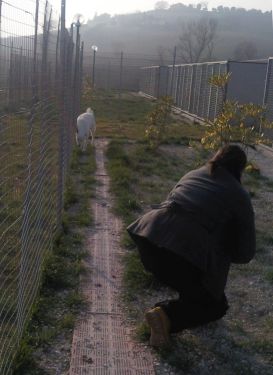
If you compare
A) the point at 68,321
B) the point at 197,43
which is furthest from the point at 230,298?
the point at 197,43

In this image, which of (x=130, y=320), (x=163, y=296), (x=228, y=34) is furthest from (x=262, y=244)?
(x=228, y=34)

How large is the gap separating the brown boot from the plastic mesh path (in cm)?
10

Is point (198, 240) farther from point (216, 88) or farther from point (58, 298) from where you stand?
point (216, 88)

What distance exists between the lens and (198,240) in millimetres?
3922

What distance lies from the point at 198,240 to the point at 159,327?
63 cm

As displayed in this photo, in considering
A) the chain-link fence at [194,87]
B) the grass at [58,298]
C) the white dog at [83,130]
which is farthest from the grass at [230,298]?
the chain-link fence at [194,87]

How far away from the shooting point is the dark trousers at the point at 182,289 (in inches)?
158

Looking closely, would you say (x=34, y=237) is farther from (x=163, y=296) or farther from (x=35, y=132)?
(x=163, y=296)

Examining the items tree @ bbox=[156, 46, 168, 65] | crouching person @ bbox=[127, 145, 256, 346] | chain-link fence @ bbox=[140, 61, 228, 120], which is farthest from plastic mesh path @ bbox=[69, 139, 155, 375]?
tree @ bbox=[156, 46, 168, 65]

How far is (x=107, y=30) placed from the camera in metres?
93.0

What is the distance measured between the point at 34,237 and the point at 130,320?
912 mm

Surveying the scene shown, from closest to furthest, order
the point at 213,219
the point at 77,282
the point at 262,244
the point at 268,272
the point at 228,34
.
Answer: the point at 213,219
the point at 77,282
the point at 268,272
the point at 262,244
the point at 228,34

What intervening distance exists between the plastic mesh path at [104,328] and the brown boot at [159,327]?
100 mm

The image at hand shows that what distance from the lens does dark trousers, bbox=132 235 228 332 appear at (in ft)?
13.2
